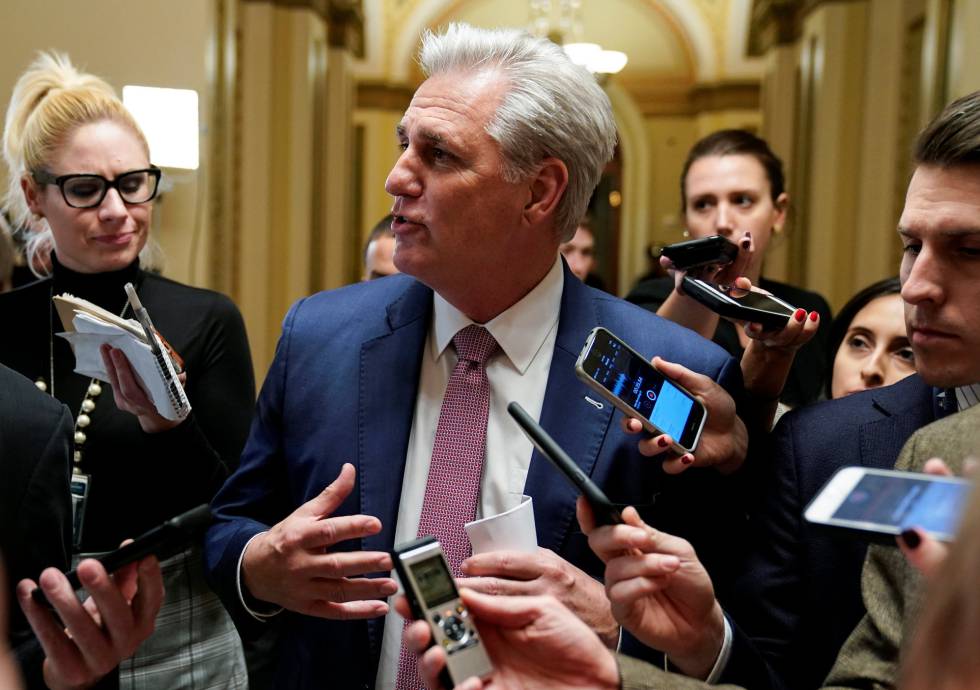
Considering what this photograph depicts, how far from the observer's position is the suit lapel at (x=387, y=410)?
1746mm

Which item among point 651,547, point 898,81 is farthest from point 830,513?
point 898,81

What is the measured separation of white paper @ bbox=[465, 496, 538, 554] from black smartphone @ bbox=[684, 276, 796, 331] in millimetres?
494

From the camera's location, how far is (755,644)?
1.63 metres

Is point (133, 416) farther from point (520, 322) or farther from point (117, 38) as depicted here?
point (117, 38)

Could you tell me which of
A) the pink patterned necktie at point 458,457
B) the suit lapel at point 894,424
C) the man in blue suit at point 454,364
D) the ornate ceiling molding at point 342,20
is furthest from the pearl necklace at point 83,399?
the ornate ceiling molding at point 342,20

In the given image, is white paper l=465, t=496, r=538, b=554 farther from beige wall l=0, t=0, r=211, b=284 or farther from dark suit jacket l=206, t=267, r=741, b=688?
beige wall l=0, t=0, r=211, b=284

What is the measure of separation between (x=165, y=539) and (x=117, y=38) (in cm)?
430

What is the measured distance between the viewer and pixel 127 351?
6.29 ft

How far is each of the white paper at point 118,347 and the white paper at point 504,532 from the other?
0.79 m

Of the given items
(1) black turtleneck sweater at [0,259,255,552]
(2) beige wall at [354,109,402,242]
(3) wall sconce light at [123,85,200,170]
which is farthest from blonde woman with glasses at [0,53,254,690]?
(2) beige wall at [354,109,402,242]

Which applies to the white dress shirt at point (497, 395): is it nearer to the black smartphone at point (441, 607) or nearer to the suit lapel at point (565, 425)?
the suit lapel at point (565, 425)

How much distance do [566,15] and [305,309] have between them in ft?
39.7

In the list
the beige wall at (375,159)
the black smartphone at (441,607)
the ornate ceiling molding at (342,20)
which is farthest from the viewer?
the beige wall at (375,159)

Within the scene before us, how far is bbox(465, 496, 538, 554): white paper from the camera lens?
1.43 meters
